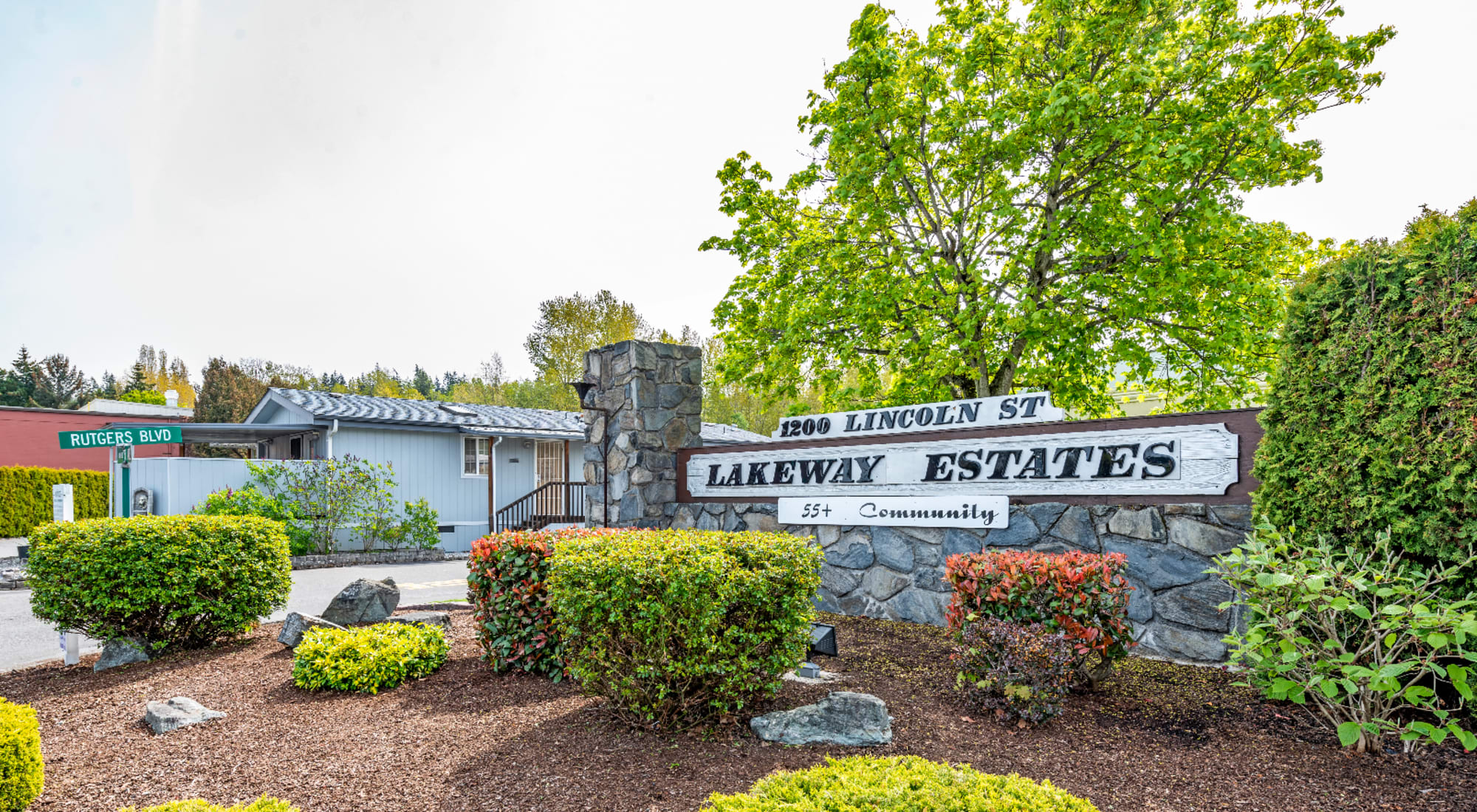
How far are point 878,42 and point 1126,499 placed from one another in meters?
5.53

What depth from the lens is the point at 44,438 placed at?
74.9 ft

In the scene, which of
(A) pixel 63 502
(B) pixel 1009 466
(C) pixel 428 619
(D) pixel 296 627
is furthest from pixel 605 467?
(A) pixel 63 502

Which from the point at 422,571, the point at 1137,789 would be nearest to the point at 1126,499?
the point at 1137,789

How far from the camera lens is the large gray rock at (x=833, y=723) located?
3.03 m

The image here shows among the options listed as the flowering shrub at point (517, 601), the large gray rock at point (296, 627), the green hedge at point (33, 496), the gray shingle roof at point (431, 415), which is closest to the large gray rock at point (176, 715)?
the large gray rock at point (296, 627)

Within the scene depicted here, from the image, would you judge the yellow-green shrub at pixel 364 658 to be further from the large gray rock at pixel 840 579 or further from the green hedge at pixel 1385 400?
the green hedge at pixel 1385 400

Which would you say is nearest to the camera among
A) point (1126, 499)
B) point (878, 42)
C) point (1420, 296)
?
point (1420, 296)

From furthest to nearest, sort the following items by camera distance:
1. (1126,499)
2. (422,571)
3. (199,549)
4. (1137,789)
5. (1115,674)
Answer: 1. (422,571)
2. (199,549)
3. (1126,499)
4. (1115,674)
5. (1137,789)

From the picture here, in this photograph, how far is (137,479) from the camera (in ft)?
41.4

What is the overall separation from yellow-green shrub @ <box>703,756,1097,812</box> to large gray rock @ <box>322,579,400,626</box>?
472 centimetres

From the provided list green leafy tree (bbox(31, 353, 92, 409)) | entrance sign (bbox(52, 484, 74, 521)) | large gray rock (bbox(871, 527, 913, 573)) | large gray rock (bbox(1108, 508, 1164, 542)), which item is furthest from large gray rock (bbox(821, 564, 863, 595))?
green leafy tree (bbox(31, 353, 92, 409))

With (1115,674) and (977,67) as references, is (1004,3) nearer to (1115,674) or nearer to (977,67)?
(977,67)

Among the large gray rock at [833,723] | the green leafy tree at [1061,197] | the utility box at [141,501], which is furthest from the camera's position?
the utility box at [141,501]

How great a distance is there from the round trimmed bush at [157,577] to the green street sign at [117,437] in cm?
279
